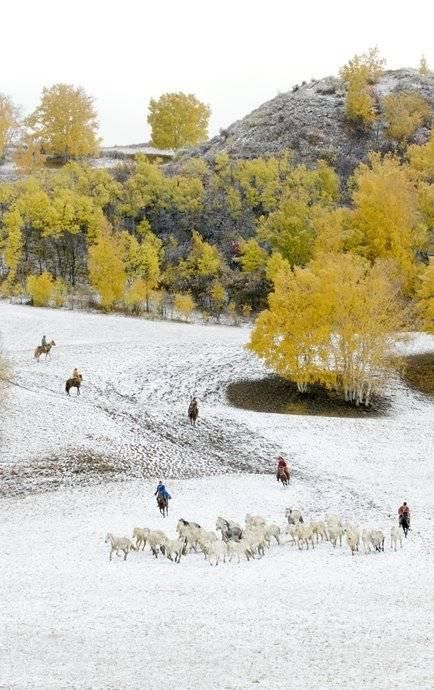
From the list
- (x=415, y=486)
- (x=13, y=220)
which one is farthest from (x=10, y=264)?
(x=415, y=486)

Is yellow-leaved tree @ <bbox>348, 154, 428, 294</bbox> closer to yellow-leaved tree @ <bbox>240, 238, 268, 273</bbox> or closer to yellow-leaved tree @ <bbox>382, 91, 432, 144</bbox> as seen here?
yellow-leaved tree @ <bbox>240, 238, 268, 273</bbox>

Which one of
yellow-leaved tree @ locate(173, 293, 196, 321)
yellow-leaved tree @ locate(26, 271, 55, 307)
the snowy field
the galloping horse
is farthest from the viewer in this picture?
yellow-leaved tree @ locate(173, 293, 196, 321)

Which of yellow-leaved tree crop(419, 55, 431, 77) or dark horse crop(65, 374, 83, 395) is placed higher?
yellow-leaved tree crop(419, 55, 431, 77)

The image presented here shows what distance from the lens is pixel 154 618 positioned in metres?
16.9

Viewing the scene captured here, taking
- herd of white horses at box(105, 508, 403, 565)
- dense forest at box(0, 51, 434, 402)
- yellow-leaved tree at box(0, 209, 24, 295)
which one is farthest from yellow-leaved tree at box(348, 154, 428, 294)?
herd of white horses at box(105, 508, 403, 565)

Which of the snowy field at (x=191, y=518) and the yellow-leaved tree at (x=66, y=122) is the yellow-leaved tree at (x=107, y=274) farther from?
the yellow-leaved tree at (x=66, y=122)

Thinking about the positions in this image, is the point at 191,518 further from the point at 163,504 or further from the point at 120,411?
the point at 120,411

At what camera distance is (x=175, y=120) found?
128 m

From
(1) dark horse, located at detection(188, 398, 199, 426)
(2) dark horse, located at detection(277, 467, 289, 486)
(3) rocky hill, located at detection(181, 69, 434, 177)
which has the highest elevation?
(3) rocky hill, located at detection(181, 69, 434, 177)

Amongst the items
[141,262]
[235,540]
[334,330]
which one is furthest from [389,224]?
[235,540]

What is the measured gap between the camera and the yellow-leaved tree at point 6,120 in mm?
121787

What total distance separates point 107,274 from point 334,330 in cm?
3165

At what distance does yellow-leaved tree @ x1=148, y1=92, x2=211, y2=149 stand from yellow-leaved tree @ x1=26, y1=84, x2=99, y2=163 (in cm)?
1352

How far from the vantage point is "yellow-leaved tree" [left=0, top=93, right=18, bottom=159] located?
121787mm
